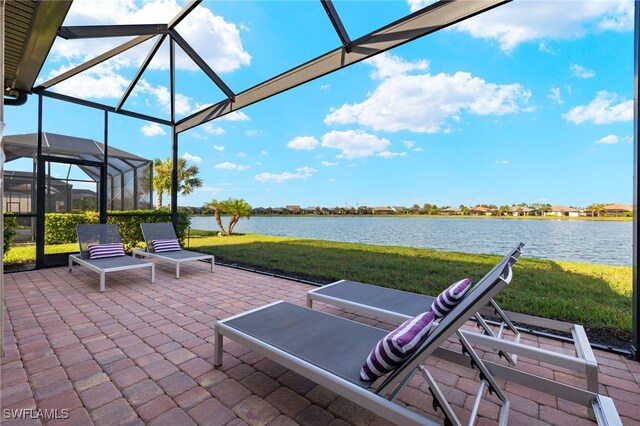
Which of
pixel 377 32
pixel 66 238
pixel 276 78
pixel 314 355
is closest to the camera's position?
pixel 314 355

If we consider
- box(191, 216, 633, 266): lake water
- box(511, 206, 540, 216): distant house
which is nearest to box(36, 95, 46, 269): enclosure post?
box(191, 216, 633, 266): lake water

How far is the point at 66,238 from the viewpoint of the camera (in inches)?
277

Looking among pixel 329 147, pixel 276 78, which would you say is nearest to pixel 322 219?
pixel 329 147

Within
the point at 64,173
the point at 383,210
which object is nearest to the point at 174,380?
the point at 64,173

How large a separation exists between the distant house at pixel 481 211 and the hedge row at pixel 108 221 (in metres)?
20.1

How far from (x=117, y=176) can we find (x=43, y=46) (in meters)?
4.03

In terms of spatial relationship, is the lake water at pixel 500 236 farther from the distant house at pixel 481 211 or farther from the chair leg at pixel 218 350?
the chair leg at pixel 218 350

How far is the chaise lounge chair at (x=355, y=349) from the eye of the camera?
147cm

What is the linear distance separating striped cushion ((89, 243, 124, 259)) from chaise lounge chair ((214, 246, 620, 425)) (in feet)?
14.7

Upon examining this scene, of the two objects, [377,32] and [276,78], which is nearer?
[377,32]

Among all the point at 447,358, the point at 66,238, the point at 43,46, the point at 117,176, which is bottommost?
the point at 447,358

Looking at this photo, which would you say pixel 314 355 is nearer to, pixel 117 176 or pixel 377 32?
pixel 377 32

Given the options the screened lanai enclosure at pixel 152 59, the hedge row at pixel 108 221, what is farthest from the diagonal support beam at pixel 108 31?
Answer: the hedge row at pixel 108 221

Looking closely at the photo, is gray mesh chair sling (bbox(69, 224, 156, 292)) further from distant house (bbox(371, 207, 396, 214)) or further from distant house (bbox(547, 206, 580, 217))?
distant house (bbox(547, 206, 580, 217))
